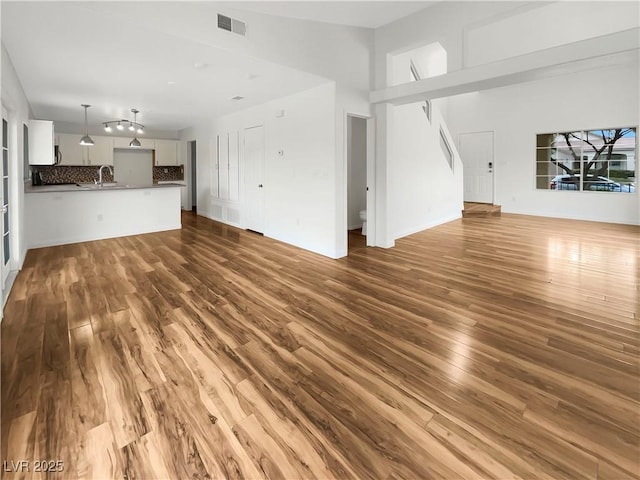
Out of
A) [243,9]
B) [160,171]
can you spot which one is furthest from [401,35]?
[160,171]

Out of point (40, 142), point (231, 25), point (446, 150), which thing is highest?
point (231, 25)

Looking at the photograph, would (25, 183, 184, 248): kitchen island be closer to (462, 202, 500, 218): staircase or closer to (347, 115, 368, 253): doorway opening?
(347, 115, 368, 253): doorway opening

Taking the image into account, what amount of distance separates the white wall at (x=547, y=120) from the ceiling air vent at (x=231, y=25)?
7697 mm

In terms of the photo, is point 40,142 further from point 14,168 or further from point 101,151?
point 101,151

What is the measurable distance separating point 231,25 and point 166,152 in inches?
275

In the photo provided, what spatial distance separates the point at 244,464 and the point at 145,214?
6.20 metres

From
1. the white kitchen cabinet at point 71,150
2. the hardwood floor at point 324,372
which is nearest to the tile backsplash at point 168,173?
the white kitchen cabinet at point 71,150

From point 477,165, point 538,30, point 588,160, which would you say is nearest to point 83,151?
point 538,30

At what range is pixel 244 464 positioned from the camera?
143cm

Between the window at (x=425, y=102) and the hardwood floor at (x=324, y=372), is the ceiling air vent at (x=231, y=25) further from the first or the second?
the window at (x=425, y=102)

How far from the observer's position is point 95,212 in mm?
5973

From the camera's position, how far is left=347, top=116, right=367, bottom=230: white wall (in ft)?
22.1

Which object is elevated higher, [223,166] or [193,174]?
[193,174]

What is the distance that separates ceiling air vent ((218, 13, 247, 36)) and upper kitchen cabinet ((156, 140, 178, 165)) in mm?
6878
